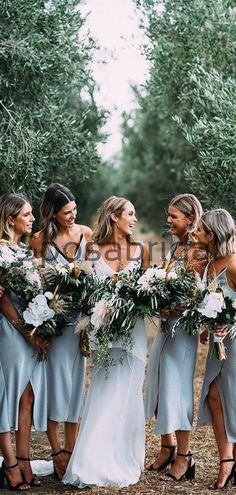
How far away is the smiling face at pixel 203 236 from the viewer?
627cm

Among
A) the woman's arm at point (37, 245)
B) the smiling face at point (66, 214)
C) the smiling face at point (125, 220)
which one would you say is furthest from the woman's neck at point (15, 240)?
the smiling face at point (125, 220)

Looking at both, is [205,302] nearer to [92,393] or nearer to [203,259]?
[203,259]

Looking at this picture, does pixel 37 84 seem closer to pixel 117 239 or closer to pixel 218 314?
pixel 117 239

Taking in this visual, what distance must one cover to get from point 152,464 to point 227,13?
6.32m

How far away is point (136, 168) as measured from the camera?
74.3 feet

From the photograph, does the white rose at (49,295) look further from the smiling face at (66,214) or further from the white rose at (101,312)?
the smiling face at (66,214)

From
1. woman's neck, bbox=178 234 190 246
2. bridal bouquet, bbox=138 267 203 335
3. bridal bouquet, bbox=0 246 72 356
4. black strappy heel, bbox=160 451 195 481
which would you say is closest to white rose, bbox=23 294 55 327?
bridal bouquet, bbox=0 246 72 356

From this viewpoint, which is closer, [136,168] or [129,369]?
[129,369]

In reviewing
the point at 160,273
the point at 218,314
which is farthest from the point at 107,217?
the point at 218,314

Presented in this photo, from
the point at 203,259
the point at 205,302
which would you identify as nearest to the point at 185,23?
the point at 203,259

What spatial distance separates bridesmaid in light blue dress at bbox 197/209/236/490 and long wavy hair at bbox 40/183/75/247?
1.23 metres

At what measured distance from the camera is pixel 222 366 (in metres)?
6.20

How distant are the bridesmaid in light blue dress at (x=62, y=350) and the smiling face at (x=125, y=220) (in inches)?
17.8

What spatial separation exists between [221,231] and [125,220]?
32.4 inches
